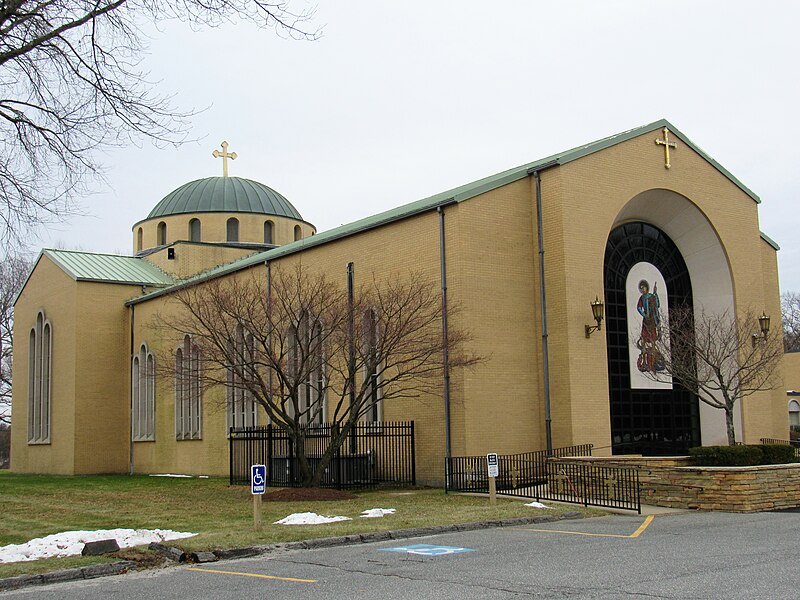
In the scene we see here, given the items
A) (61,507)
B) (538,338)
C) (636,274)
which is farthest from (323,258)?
(61,507)

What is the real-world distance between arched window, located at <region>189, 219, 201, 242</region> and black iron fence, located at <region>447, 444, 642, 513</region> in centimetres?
2626

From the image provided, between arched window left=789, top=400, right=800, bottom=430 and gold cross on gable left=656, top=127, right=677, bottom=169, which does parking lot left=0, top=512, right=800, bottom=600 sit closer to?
gold cross on gable left=656, top=127, right=677, bottom=169

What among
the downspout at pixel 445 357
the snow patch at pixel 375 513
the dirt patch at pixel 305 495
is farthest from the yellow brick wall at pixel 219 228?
the snow patch at pixel 375 513

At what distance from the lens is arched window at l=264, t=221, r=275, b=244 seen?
47.6 meters

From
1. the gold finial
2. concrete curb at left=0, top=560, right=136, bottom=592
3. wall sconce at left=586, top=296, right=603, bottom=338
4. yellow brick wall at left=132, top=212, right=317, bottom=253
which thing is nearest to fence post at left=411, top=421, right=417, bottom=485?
wall sconce at left=586, top=296, right=603, bottom=338

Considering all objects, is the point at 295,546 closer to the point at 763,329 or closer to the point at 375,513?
the point at 375,513

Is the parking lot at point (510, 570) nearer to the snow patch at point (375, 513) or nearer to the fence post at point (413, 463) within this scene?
the snow patch at point (375, 513)

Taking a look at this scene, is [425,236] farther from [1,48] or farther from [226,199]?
[226,199]

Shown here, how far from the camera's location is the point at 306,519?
666 inches

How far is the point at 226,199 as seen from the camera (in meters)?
47.4

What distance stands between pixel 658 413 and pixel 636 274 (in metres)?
4.31

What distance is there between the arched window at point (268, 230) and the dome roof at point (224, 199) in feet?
1.77

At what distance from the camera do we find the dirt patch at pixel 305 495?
2175cm

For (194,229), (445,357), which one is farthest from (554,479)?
(194,229)
